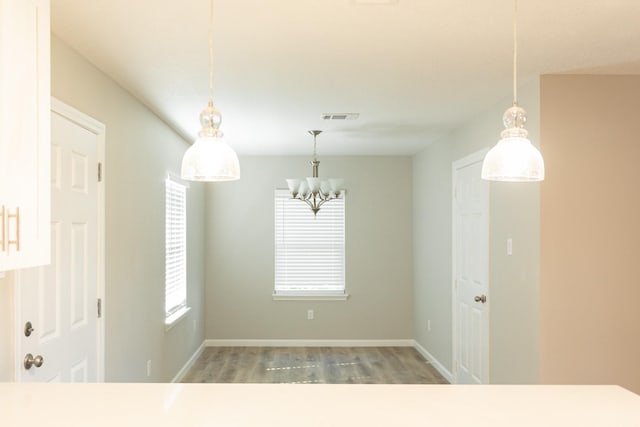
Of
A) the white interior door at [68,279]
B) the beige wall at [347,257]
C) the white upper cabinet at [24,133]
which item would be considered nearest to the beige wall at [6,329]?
the white interior door at [68,279]

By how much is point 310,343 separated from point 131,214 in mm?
3638

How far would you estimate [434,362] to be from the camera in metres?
5.92

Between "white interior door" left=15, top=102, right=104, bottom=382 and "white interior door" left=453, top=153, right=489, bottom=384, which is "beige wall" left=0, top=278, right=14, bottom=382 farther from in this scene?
"white interior door" left=453, top=153, right=489, bottom=384

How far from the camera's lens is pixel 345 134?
17.4 feet

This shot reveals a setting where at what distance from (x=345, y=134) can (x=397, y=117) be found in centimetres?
89

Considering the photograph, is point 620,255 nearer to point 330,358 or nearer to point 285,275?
point 330,358

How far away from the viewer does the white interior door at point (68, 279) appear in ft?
7.63

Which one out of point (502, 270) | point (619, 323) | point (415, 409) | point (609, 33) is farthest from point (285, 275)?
point (415, 409)

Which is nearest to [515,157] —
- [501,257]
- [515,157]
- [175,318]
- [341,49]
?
[515,157]

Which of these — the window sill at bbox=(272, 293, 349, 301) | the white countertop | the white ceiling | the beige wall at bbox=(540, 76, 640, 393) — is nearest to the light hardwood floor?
the window sill at bbox=(272, 293, 349, 301)

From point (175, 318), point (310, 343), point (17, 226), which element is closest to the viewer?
point (17, 226)

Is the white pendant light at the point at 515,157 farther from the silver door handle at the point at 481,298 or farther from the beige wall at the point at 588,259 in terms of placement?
the silver door handle at the point at 481,298

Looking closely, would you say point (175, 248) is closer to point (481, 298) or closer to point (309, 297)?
point (309, 297)

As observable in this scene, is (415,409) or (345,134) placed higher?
(345,134)
